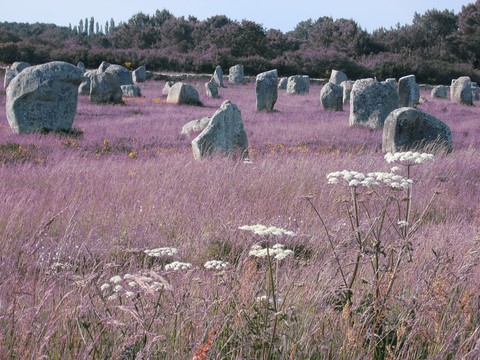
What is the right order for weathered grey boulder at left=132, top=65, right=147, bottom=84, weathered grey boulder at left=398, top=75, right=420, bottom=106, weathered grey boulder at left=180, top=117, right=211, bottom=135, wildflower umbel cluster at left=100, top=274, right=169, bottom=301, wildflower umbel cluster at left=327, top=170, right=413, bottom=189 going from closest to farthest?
1. wildflower umbel cluster at left=100, top=274, right=169, bottom=301
2. wildflower umbel cluster at left=327, top=170, right=413, bottom=189
3. weathered grey boulder at left=180, top=117, right=211, bottom=135
4. weathered grey boulder at left=398, top=75, right=420, bottom=106
5. weathered grey boulder at left=132, top=65, right=147, bottom=84

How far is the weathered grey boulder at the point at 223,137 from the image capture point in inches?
460

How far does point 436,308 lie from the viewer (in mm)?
3412

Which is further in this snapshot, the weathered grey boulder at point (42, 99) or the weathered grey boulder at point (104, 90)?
the weathered grey boulder at point (104, 90)

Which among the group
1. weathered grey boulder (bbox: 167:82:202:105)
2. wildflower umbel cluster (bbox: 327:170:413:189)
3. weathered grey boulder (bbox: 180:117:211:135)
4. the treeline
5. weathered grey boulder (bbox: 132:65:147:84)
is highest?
the treeline

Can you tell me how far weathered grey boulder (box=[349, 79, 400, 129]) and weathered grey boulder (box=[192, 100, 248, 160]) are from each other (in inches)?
341

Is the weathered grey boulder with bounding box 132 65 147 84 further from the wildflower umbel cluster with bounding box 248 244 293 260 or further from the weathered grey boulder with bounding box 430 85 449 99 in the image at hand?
the wildflower umbel cluster with bounding box 248 244 293 260

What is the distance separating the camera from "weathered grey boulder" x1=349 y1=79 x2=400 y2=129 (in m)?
20.3

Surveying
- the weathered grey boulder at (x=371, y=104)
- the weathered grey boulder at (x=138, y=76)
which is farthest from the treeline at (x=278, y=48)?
the weathered grey boulder at (x=371, y=104)

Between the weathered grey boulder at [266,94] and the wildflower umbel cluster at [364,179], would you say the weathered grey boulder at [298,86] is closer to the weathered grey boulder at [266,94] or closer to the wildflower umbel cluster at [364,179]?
the weathered grey boulder at [266,94]

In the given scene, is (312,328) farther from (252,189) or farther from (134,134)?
(134,134)

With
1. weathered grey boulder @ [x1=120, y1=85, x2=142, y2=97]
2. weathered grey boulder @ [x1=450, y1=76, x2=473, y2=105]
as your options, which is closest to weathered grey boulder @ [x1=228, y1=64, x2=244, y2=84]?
weathered grey boulder @ [x1=120, y1=85, x2=142, y2=97]

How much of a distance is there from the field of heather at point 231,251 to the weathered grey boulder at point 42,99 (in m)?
0.56

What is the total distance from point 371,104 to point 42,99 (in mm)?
9822

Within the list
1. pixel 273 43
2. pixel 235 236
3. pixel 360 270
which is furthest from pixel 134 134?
pixel 273 43
